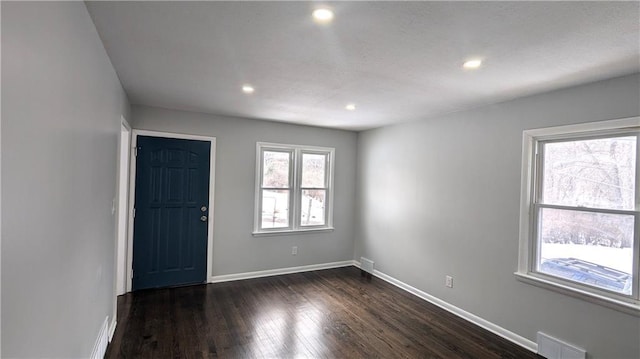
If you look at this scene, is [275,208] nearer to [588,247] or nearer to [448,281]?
[448,281]

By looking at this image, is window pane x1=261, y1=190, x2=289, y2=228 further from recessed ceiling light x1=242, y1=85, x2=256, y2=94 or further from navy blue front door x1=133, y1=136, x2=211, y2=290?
recessed ceiling light x1=242, y1=85, x2=256, y2=94

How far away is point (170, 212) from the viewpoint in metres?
4.15

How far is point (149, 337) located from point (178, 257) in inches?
55.7

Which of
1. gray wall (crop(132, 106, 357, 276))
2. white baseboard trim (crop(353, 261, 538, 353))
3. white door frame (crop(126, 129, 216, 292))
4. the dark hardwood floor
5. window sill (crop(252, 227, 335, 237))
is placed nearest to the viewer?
the dark hardwood floor

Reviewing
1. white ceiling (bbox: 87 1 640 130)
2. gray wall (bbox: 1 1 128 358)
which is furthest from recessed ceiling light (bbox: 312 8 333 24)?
gray wall (bbox: 1 1 128 358)

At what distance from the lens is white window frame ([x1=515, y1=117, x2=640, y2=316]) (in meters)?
2.35

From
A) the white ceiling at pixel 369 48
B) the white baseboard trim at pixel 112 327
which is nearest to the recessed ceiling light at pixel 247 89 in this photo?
the white ceiling at pixel 369 48

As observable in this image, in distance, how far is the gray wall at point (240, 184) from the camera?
13.8ft

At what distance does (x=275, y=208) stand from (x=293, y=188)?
43cm

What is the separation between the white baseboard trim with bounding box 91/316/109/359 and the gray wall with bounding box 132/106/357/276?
1817 millimetres

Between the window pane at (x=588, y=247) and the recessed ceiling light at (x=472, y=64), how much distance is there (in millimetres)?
1608

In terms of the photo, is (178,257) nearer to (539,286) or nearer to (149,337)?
(149,337)

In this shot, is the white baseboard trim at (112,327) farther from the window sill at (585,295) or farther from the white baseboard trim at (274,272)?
the window sill at (585,295)

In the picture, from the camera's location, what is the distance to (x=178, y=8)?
162 centimetres
